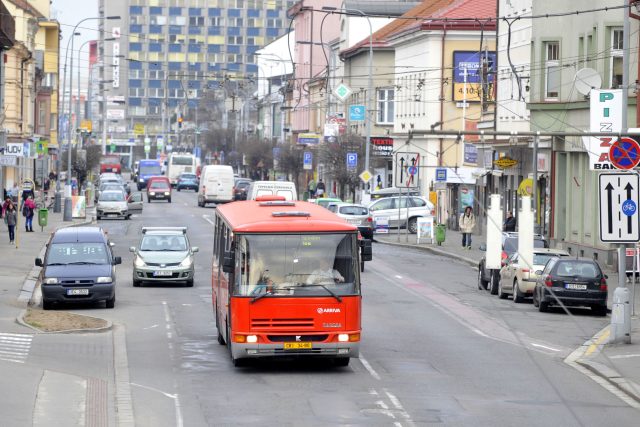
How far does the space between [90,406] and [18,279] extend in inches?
815

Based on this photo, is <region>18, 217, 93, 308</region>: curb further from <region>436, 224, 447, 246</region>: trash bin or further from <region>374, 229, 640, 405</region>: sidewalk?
<region>436, 224, 447, 246</region>: trash bin

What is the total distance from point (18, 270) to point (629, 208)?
21145mm

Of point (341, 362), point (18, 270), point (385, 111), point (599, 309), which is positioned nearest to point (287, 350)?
point (341, 362)

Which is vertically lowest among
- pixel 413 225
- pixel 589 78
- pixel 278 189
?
pixel 413 225

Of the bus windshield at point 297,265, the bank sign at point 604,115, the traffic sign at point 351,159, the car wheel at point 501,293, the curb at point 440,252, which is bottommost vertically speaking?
the curb at point 440,252

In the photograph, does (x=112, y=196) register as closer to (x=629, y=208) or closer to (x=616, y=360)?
(x=629, y=208)

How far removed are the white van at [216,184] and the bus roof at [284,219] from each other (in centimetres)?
6298

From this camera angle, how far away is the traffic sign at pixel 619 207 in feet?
81.2

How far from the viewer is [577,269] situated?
31547 millimetres

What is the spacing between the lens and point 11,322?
2727 centimetres

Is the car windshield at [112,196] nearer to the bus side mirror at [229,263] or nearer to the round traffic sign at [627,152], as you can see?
the round traffic sign at [627,152]

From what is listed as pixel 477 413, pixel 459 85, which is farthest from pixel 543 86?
pixel 477 413

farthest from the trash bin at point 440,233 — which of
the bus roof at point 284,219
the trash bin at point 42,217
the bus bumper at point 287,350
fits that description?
the bus bumper at point 287,350

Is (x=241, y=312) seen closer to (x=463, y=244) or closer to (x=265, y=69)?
(x=463, y=244)
